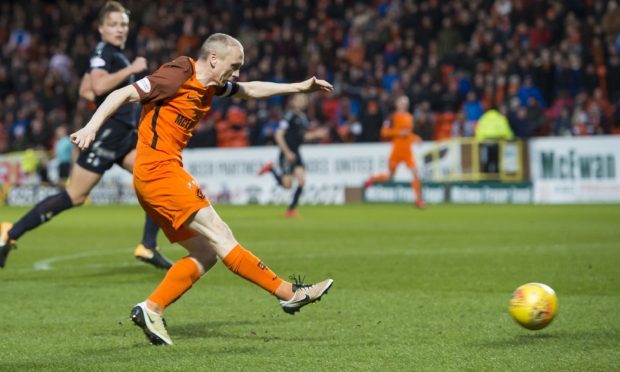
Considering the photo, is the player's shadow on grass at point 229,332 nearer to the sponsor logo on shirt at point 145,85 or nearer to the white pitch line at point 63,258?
the sponsor logo on shirt at point 145,85

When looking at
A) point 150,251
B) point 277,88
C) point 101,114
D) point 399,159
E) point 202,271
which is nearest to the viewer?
point 101,114

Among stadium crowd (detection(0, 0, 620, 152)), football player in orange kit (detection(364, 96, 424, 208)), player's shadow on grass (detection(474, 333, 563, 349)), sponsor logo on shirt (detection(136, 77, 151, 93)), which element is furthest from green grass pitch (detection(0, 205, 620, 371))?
stadium crowd (detection(0, 0, 620, 152))

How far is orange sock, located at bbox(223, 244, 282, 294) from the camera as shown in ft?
20.7

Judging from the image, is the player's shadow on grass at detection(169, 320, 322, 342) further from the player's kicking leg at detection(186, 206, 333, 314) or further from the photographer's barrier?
the photographer's barrier

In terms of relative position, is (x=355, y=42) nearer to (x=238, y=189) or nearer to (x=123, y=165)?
(x=238, y=189)

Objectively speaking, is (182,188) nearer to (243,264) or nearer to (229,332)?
(243,264)

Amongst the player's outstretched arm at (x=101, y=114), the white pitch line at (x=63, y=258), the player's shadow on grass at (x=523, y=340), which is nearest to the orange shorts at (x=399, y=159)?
the white pitch line at (x=63, y=258)

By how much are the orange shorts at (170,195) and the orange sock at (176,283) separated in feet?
0.70

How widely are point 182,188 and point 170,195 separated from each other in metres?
0.08

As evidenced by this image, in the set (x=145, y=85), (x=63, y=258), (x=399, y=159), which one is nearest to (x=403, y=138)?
(x=399, y=159)

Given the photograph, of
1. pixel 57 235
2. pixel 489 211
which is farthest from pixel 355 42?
pixel 57 235

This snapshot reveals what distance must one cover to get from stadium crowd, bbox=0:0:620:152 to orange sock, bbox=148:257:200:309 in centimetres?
1793

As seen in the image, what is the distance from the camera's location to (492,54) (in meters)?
25.5

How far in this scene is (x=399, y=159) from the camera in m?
23.2
